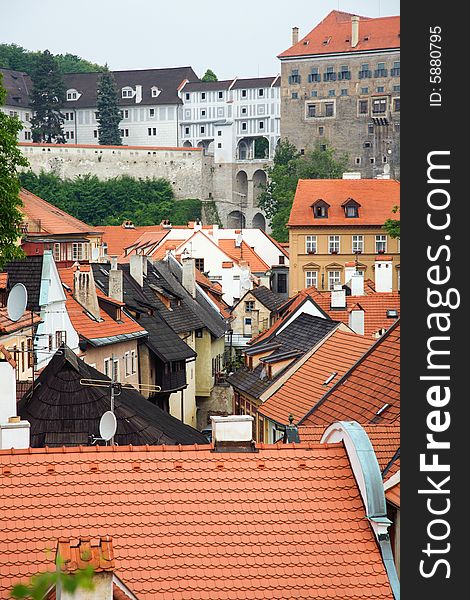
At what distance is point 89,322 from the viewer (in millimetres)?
30484

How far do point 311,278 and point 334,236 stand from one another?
2249mm

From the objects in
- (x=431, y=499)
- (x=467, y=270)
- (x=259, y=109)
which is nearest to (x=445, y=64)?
(x=467, y=270)

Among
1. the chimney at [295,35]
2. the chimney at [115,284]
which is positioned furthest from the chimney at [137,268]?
the chimney at [295,35]

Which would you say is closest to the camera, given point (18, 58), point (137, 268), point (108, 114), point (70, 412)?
point (70, 412)

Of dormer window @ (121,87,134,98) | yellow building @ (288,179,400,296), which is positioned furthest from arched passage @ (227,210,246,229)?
Answer: yellow building @ (288,179,400,296)

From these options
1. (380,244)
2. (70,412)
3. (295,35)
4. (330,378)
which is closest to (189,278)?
(380,244)

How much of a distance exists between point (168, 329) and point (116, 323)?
190 inches

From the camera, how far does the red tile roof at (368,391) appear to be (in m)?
17.3

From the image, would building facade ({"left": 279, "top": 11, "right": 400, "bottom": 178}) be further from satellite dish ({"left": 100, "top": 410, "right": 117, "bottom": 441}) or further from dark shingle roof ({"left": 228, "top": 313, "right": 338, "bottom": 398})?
satellite dish ({"left": 100, "top": 410, "right": 117, "bottom": 441})

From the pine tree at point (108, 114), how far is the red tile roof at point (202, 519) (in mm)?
99181

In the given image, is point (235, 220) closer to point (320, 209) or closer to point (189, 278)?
point (320, 209)

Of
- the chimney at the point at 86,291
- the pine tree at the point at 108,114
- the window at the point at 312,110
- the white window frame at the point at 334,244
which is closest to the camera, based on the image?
the chimney at the point at 86,291

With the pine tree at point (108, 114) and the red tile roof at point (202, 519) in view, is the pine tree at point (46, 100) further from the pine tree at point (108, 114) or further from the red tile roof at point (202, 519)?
the red tile roof at point (202, 519)

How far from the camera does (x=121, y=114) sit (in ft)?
364
